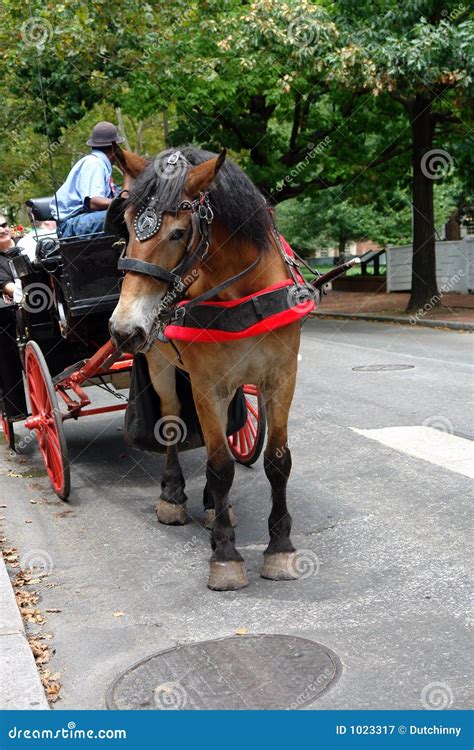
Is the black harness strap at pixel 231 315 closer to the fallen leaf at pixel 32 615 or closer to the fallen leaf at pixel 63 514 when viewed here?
the fallen leaf at pixel 32 615

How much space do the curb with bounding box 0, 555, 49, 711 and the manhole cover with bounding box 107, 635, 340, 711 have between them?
31 cm

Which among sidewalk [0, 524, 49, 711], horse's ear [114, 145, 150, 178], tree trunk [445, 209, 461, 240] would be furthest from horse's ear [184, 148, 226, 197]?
tree trunk [445, 209, 461, 240]

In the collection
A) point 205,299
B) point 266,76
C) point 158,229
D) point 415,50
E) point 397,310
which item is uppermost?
point 266,76

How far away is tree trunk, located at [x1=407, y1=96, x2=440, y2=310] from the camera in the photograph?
873 inches

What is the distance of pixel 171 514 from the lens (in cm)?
647

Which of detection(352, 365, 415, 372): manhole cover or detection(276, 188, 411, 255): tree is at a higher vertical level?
detection(276, 188, 411, 255): tree

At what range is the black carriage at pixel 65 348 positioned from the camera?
6852mm

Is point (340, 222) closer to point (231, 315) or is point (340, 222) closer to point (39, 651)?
point (231, 315)

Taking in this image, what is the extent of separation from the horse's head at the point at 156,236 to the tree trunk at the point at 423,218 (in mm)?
18480

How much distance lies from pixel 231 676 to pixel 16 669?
0.92 metres

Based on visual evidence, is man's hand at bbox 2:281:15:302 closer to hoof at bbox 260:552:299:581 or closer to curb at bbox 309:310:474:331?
hoof at bbox 260:552:299:581

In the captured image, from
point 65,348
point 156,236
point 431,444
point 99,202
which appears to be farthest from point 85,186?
point 431,444

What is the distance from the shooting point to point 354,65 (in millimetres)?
17828

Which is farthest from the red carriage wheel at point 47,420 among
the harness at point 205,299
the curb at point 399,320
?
the curb at point 399,320
